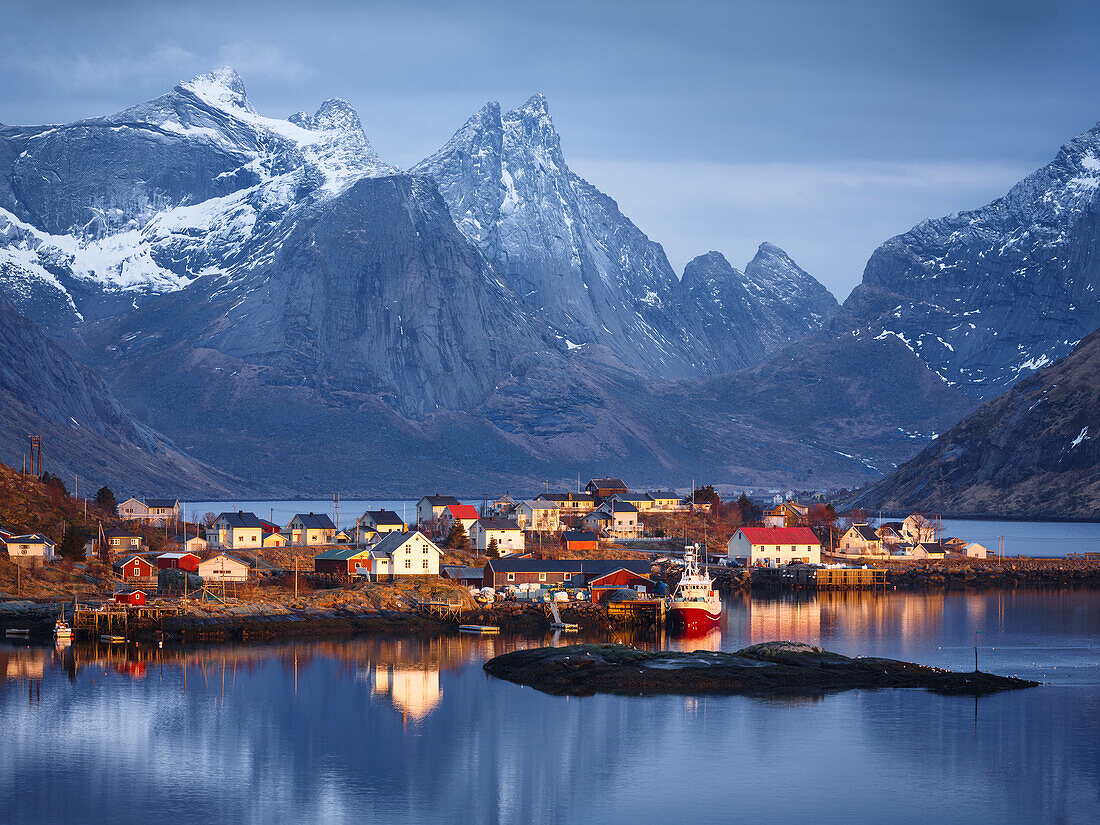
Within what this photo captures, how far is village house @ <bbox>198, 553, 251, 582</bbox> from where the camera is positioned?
4363 inches

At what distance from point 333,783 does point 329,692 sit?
16981 millimetres

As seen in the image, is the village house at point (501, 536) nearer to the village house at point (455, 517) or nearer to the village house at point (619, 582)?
the village house at point (455, 517)

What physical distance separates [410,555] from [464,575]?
4882mm

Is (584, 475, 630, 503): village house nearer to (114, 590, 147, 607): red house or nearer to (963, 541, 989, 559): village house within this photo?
(963, 541, 989, 559): village house

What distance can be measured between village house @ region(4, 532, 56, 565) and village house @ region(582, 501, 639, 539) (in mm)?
63030

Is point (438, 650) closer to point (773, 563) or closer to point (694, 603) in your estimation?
point (694, 603)

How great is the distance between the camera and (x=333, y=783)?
58156 millimetres


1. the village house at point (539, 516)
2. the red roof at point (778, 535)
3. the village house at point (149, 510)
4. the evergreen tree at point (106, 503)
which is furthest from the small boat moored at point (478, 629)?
the village house at point (149, 510)

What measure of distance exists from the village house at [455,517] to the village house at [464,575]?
96.0 feet

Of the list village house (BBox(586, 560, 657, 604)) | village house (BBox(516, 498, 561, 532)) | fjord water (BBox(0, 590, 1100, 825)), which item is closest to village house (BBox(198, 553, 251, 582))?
fjord water (BBox(0, 590, 1100, 825))

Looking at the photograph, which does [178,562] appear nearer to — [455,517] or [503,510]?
[455,517]

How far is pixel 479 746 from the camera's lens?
64000 millimetres

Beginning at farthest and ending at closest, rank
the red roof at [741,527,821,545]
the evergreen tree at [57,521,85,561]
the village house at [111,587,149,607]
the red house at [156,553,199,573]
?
1. the red roof at [741,527,821,545]
2. the evergreen tree at [57,521,85,561]
3. the red house at [156,553,199,573]
4. the village house at [111,587,149,607]

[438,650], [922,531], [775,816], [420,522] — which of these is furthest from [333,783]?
[922,531]
